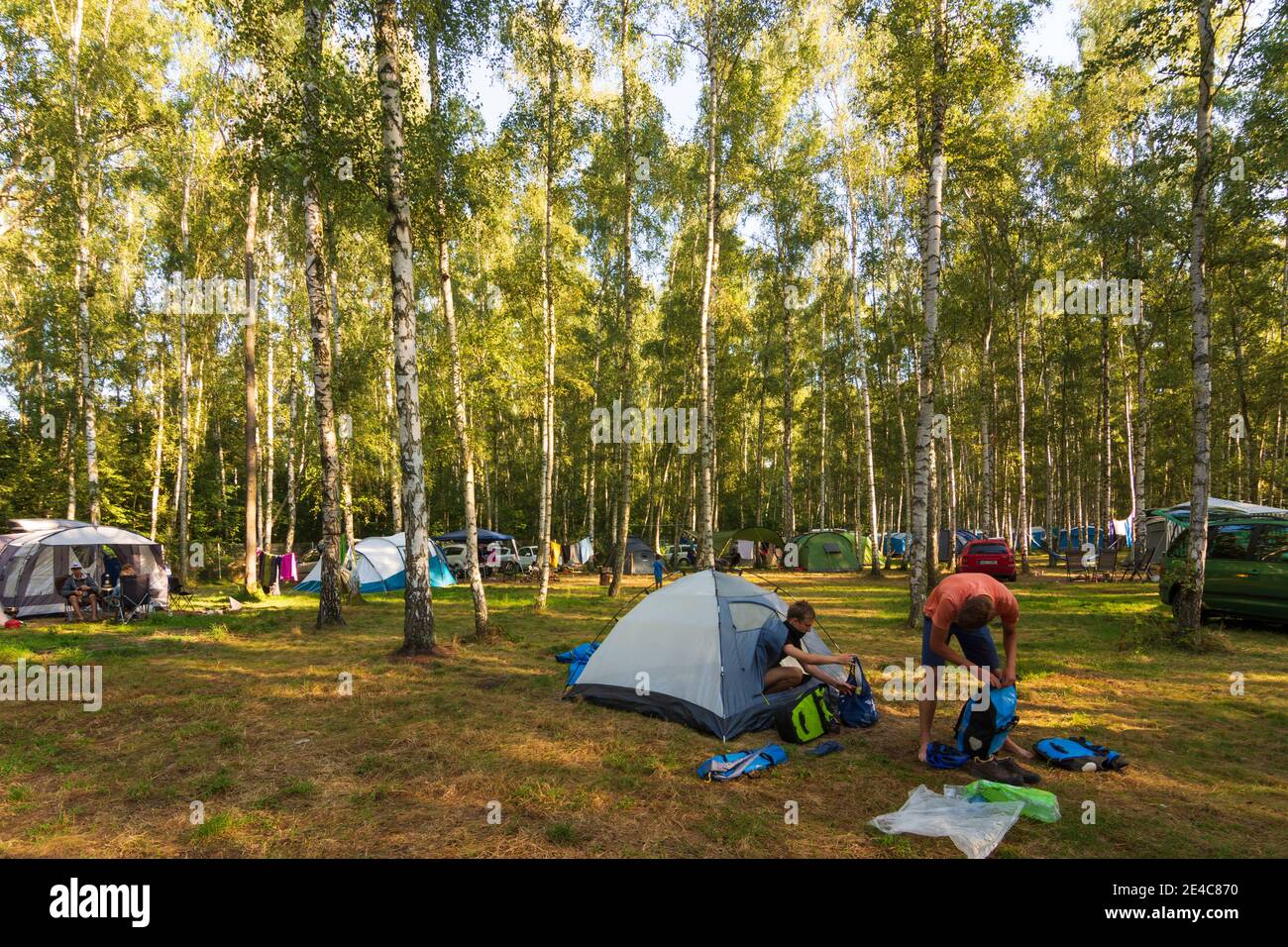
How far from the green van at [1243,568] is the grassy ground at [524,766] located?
102 cm

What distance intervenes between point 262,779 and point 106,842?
1.13 meters

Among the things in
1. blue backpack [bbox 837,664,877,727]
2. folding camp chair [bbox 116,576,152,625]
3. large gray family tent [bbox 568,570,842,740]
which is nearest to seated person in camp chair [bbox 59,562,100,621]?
folding camp chair [bbox 116,576,152,625]

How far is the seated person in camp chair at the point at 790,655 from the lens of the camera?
6328 millimetres

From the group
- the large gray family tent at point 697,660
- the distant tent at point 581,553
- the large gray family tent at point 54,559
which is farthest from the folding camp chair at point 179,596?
the distant tent at point 581,553

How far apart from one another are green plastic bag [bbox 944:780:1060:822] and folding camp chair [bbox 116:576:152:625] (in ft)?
53.4

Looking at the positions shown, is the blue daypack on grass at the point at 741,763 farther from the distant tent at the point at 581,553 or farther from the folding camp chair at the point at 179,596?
the distant tent at the point at 581,553

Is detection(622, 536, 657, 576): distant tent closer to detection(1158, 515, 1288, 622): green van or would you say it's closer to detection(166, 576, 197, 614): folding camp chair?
detection(166, 576, 197, 614): folding camp chair

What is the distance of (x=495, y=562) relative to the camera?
25.9 metres

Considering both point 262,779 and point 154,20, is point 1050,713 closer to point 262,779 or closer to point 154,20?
point 262,779

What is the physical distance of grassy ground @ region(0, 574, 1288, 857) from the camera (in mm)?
4098

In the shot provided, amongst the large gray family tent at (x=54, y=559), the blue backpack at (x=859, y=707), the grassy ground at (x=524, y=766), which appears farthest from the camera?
the large gray family tent at (x=54, y=559)

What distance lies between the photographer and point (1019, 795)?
14.1 feet

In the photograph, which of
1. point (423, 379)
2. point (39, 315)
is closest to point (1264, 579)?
point (423, 379)

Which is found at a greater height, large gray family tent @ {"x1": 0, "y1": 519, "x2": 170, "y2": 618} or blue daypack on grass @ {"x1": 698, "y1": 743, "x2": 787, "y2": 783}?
large gray family tent @ {"x1": 0, "y1": 519, "x2": 170, "y2": 618}
